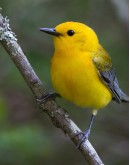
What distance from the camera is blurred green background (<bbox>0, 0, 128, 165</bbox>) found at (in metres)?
6.51

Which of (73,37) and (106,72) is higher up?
(73,37)

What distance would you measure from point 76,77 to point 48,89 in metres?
2.19

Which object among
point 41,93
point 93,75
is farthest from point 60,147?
point 41,93

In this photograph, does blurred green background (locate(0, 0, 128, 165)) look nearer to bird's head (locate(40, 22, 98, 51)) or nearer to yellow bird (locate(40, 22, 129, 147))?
yellow bird (locate(40, 22, 129, 147))

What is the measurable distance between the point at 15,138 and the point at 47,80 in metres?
1.07

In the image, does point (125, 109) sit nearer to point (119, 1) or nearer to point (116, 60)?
point (116, 60)

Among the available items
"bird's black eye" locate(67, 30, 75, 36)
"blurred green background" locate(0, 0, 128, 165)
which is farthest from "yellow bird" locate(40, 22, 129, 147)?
"blurred green background" locate(0, 0, 128, 165)

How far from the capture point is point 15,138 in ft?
20.7

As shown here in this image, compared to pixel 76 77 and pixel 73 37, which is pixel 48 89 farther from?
pixel 76 77

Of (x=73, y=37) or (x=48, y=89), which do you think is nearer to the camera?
(x=73, y=37)

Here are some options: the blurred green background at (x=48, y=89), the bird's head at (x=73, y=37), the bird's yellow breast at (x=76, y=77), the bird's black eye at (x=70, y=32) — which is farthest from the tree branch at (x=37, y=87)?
the blurred green background at (x=48, y=89)

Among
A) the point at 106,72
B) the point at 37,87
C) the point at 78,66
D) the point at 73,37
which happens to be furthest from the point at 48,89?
the point at 37,87

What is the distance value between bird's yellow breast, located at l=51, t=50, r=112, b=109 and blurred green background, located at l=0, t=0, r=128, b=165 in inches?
48.5

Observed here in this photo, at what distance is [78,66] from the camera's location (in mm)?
5242
